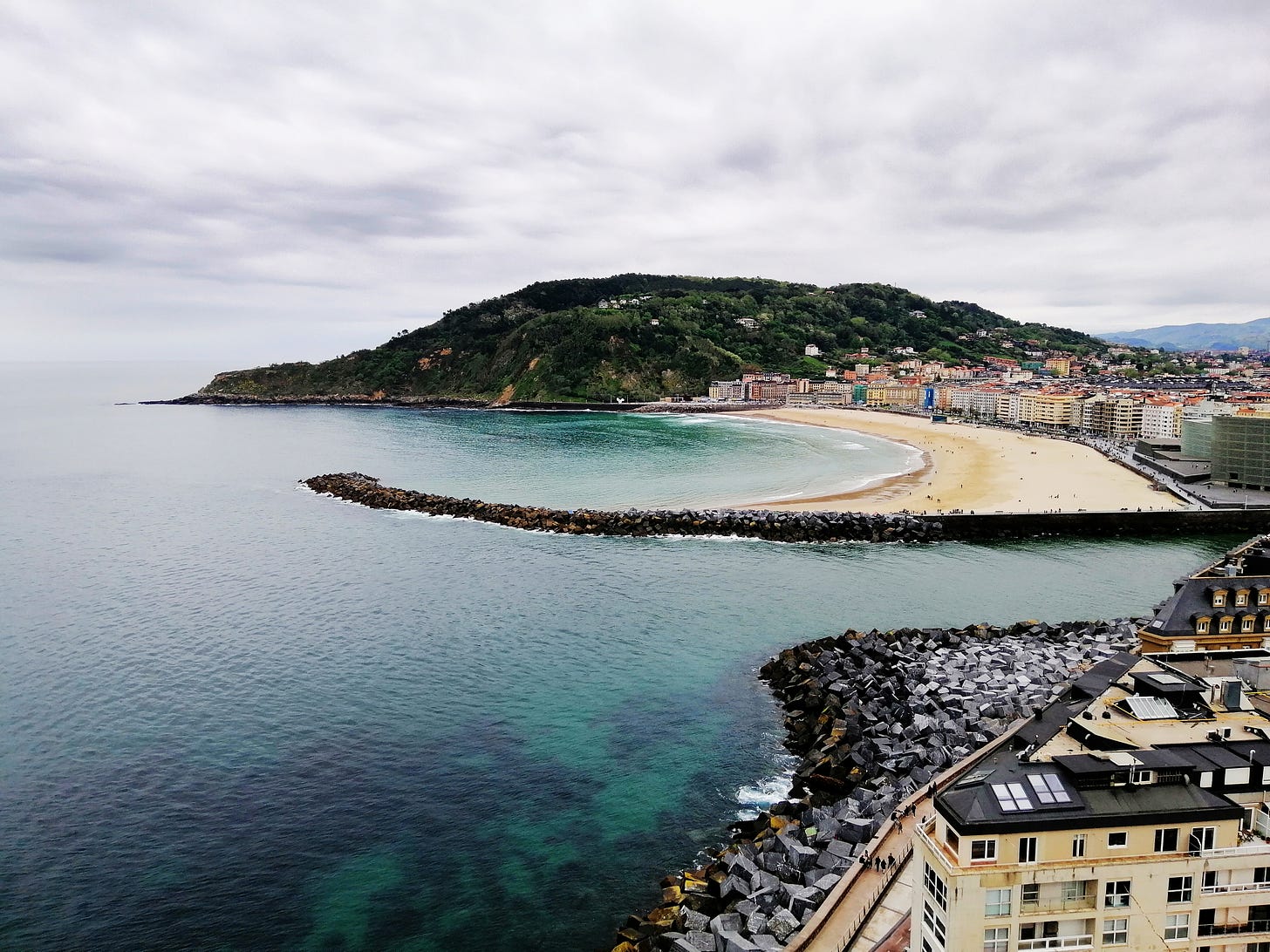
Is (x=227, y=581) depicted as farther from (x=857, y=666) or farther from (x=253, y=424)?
(x=253, y=424)

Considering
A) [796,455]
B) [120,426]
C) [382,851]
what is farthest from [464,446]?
[382,851]

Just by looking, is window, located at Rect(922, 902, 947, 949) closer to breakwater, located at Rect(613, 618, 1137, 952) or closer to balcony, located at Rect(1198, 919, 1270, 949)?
balcony, located at Rect(1198, 919, 1270, 949)

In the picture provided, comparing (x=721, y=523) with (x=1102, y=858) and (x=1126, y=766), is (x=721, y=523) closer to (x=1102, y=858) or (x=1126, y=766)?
(x=1126, y=766)

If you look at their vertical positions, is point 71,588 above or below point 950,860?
below

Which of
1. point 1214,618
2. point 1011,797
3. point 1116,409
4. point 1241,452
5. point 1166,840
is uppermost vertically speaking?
point 1116,409

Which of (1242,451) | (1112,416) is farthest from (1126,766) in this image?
(1112,416)

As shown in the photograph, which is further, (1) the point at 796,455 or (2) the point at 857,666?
(1) the point at 796,455
